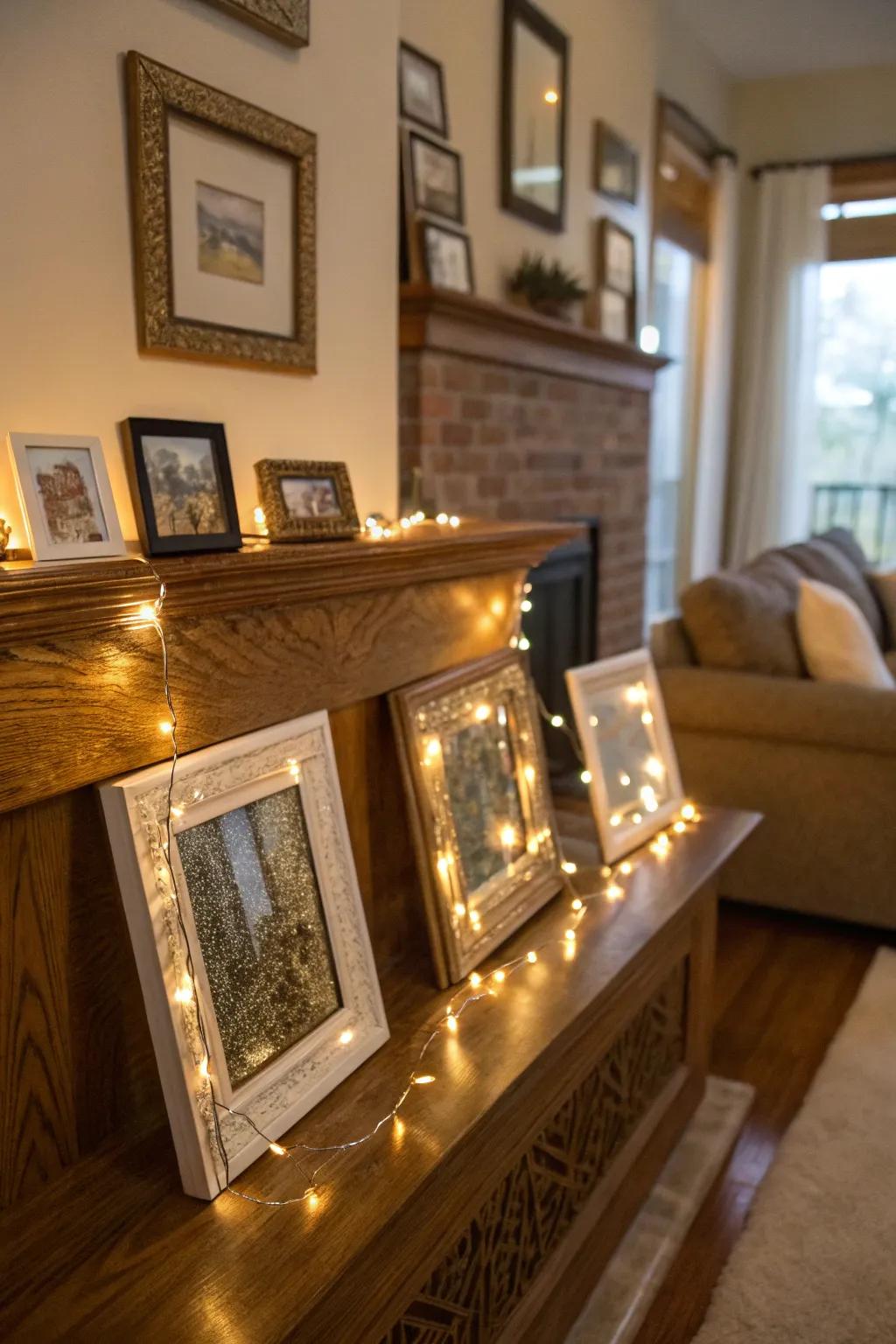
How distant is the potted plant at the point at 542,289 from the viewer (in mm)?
3209

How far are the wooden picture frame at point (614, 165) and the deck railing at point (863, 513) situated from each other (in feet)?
7.96

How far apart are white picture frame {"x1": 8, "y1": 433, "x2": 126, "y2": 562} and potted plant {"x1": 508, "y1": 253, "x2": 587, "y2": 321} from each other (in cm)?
227

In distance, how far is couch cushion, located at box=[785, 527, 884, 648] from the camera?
13.1 ft

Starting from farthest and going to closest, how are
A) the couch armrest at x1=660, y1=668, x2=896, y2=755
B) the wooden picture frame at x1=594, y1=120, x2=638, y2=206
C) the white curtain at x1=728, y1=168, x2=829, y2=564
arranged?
the white curtain at x1=728, y1=168, x2=829, y2=564, the wooden picture frame at x1=594, y1=120, x2=638, y2=206, the couch armrest at x1=660, y1=668, x2=896, y2=755

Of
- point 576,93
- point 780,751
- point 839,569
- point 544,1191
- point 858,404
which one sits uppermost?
point 576,93

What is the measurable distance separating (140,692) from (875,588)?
3780mm

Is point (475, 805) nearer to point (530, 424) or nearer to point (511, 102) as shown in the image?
point (530, 424)

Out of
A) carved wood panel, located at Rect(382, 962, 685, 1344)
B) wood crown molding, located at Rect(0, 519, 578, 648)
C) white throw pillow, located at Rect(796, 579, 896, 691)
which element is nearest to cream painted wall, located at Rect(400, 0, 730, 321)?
Result: white throw pillow, located at Rect(796, 579, 896, 691)

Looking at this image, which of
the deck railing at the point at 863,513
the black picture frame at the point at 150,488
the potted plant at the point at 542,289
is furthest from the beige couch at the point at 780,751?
the deck railing at the point at 863,513

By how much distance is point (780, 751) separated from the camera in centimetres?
297

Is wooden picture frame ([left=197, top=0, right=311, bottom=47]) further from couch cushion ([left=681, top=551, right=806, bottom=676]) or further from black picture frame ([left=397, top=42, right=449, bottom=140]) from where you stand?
couch cushion ([left=681, top=551, right=806, bottom=676])

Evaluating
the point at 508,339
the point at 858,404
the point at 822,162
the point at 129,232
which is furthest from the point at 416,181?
the point at 858,404

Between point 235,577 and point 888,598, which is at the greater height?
point 235,577

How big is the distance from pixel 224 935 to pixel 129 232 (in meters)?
0.83
